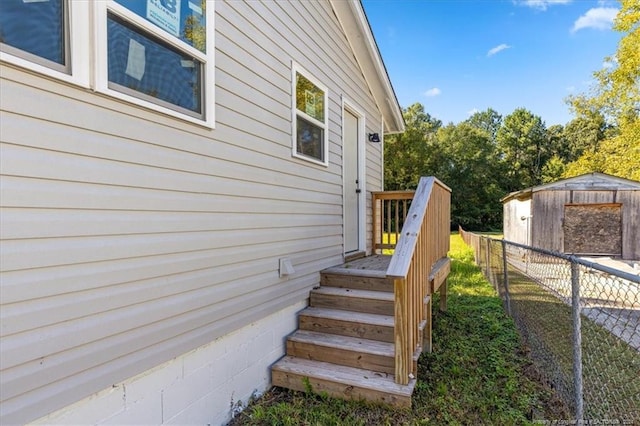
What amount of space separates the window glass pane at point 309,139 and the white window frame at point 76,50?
7.66ft

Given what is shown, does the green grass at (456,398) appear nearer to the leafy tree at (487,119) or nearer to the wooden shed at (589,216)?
the wooden shed at (589,216)

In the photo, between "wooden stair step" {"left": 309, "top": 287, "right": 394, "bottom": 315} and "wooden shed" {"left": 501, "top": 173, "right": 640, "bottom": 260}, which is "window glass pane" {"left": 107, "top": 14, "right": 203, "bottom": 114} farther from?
"wooden shed" {"left": 501, "top": 173, "right": 640, "bottom": 260}

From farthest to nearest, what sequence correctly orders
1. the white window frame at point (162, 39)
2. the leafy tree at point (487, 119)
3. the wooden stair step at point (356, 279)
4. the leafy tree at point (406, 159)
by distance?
the leafy tree at point (487, 119) < the leafy tree at point (406, 159) < the wooden stair step at point (356, 279) < the white window frame at point (162, 39)

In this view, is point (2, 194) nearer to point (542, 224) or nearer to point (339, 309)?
point (339, 309)

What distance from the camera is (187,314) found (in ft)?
7.57

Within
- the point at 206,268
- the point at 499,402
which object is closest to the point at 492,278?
the point at 499,402

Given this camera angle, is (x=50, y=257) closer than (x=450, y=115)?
Yes

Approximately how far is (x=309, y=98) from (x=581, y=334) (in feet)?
11.8

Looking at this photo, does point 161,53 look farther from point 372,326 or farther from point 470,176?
point 470,176

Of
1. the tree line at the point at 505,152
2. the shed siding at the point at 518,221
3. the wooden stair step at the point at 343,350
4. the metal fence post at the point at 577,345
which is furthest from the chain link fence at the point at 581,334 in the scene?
the tree line at the point at 505,152

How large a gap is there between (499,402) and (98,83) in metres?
3.61

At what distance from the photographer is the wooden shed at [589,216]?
1142 cm

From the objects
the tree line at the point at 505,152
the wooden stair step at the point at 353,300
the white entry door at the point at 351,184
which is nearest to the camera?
the wooden stair step at the point at 353,300

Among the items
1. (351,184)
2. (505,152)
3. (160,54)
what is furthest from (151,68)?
(505,152)
